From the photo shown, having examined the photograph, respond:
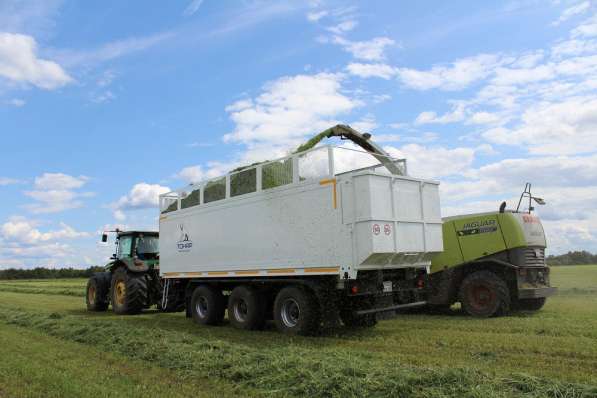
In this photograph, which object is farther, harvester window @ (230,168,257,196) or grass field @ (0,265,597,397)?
harvester window @ (230,168,257,196)

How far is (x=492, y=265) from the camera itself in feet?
38.7

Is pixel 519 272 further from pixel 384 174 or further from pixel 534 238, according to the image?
pixel 384 174

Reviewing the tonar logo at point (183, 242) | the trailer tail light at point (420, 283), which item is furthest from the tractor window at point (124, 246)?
the trailer tail light at point (420, 283)

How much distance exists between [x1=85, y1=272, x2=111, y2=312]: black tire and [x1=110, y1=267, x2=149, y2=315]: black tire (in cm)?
125

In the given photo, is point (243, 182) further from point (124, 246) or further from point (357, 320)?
point (124, 246)

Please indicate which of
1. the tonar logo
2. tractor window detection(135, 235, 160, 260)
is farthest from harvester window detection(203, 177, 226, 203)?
tractor window detection(135, 235, 160, 260)

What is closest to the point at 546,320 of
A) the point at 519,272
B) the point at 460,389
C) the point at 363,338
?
the point at 519,272

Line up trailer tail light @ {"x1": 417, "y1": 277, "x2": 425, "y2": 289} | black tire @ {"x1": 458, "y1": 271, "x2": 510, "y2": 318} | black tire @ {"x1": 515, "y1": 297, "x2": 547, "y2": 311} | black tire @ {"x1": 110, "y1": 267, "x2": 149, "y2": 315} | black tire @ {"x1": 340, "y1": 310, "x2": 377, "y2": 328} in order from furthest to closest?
black tire @ {"x1": 110, "y1": 267, "x2": 149, "y2": 315} → black tire @ {"x1": 515, "y1": 297, "x2": 547, "y2": 311} → black tire @ {"x1": 458, "y1": 271, "x2": 510, "y2": 318} → black tire @ {"x1": 340, "y1": 310, "x2": 377, "y2": 328} → trailer tail light @ {"x1": 417, "y1": 277, "x2": 425, "y2": 289}

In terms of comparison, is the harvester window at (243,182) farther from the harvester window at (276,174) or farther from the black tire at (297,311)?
the black tire at (297,311)

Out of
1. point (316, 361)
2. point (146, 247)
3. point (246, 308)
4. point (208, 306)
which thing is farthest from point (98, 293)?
point (316, 361)

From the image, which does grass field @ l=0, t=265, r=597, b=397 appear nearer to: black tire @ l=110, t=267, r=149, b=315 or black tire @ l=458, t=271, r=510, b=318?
black tire @ l=458, t=271, r=510, b=318

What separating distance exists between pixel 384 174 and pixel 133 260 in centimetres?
901

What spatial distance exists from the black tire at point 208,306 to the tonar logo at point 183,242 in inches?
39.1

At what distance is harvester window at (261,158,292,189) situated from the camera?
9.68 m
